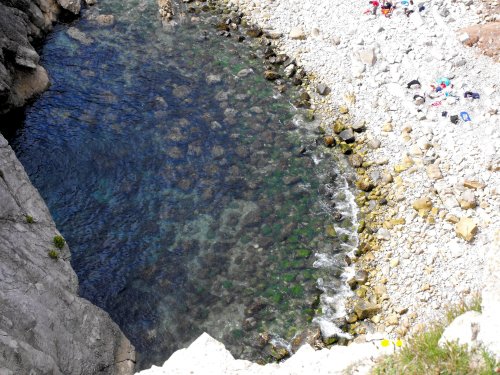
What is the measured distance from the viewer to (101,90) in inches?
1383

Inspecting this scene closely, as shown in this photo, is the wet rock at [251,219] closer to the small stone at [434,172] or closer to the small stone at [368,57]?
the small stone at [434,172]

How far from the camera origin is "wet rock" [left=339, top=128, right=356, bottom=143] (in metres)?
31.3

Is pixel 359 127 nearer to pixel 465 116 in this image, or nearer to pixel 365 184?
pixel 365 184

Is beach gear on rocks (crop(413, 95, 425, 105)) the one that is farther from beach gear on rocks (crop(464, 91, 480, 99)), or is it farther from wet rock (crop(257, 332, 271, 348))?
wet rock (crop(257, 332, 271, 348))

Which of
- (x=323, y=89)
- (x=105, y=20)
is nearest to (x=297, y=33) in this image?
(x=323, y=89)

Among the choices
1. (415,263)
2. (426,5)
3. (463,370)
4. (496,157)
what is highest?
(426,5)

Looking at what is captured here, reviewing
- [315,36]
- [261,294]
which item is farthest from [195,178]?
[315,36]

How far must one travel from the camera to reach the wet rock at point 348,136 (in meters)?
31.3

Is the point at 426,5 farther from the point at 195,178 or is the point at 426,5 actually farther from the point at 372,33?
the point at 195,178

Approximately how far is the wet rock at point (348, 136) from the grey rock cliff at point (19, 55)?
18292 millimetres

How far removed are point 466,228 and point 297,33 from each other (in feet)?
59.5

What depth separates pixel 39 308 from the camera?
2066 centimetres

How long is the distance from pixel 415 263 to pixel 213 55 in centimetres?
1967

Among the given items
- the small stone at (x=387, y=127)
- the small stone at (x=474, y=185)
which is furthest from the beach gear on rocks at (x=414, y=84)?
the small stone at (x=474, y=185)
